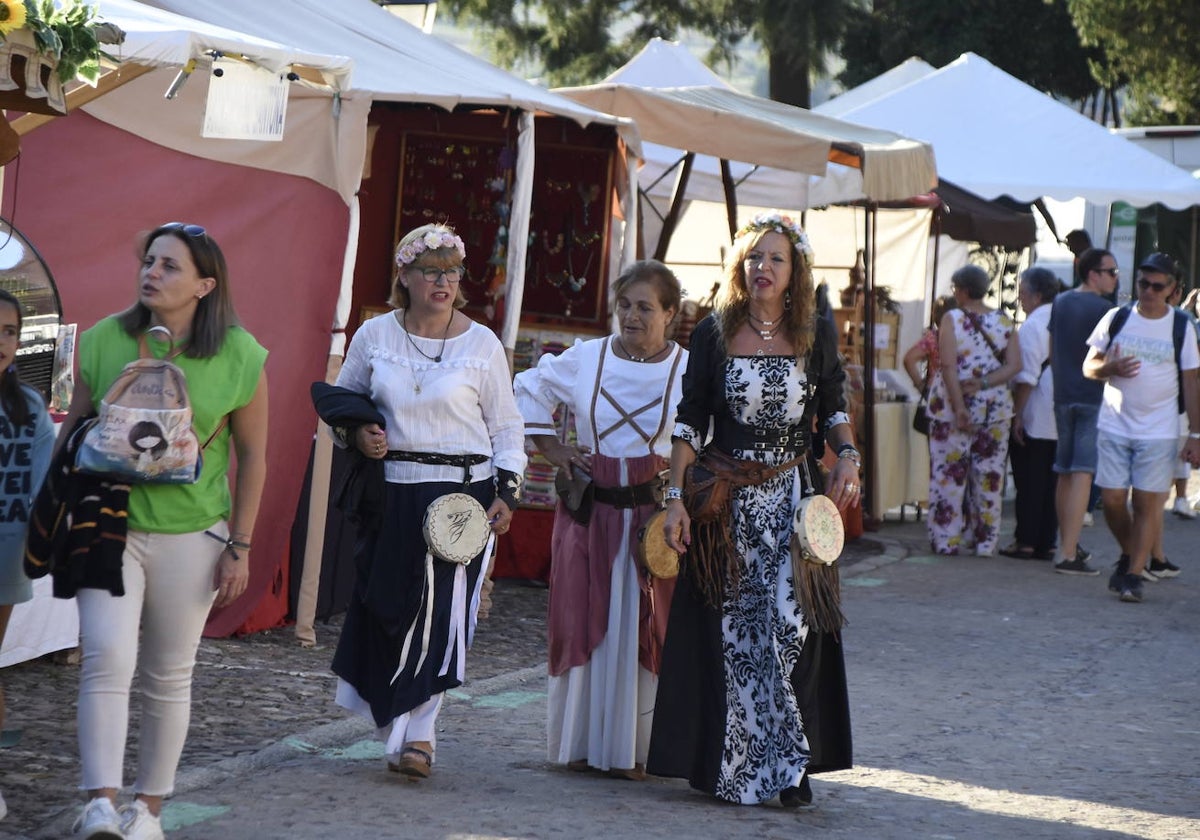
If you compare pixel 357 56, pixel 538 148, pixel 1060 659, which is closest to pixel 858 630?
pixel 1060 659

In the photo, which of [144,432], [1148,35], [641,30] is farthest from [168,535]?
[1148,35]

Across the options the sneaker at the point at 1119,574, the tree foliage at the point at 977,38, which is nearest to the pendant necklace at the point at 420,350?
the sneaker at the point at 1119,574

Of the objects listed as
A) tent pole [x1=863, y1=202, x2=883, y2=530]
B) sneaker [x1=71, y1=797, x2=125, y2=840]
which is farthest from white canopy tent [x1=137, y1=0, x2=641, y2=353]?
tent pole [x1=863, y1=202, x2=883, y2=530]

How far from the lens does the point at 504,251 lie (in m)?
9.16

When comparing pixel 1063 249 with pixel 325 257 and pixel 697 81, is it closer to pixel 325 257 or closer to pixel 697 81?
pixel 697 81

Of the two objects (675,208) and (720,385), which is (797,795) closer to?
Result: (720,385)

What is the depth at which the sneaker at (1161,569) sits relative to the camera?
37.5 feet

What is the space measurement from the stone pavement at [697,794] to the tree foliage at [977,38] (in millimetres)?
22248

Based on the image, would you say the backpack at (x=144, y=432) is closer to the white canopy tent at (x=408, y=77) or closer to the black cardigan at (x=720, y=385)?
the black cardigan at (x=720, y=385)

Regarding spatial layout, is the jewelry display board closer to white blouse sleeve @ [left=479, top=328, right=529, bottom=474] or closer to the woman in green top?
white blouse sleeve @ [left=479, top=328, right=529, bottom=474]

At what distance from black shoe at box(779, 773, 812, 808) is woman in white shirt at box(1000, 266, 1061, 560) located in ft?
23.0

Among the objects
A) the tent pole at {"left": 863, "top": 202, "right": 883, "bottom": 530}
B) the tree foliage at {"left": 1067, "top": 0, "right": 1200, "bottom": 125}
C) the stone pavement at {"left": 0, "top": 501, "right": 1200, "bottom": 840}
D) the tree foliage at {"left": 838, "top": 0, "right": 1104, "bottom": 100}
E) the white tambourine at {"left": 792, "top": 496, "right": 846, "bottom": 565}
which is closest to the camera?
the stone pavement at {"left": 0, "top": 501, "right": 1200, "bottom": 840}

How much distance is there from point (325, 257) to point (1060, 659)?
405 centimetres

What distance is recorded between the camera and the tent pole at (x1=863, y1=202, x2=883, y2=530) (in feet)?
42.4
